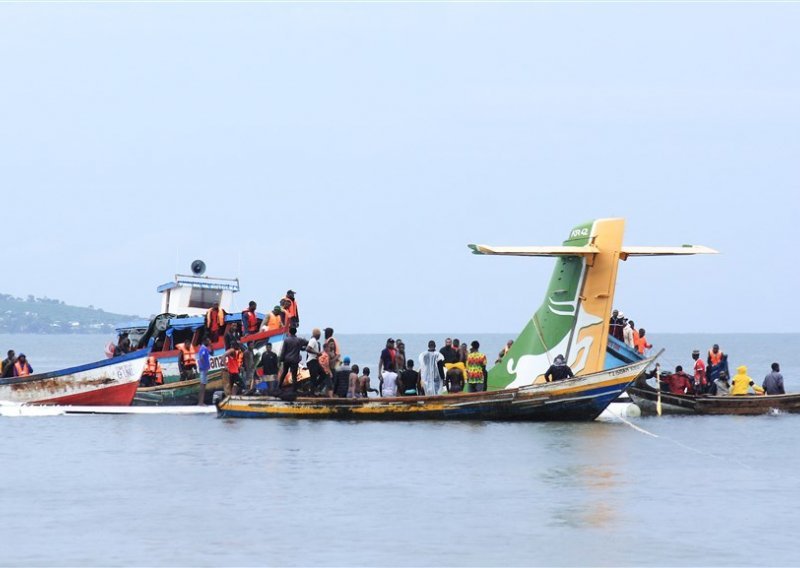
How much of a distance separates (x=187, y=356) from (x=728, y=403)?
561 inches

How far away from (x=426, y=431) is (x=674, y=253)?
6653mm

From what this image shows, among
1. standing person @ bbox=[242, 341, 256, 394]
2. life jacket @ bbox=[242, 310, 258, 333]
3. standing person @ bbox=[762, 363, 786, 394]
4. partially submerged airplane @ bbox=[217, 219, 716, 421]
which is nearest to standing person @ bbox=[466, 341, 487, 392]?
partially submerged airplane @ bbox=[217, 219, 716, 421]

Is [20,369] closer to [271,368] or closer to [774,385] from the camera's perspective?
[271,368]

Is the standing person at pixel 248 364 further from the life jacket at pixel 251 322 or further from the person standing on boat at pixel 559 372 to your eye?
the person standing on boat at pixel 559 372

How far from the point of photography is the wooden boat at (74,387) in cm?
3625

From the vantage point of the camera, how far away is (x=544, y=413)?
102 ft

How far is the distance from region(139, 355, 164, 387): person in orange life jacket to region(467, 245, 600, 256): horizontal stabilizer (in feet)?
39.5

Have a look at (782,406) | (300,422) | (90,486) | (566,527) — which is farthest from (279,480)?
(782,406)

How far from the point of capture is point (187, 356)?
38531 millimetres

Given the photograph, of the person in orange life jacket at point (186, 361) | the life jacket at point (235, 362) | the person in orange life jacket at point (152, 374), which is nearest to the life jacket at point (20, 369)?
the person in orange life jacket at point (152, 374)

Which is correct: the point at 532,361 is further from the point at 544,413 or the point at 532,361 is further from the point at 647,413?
the point at 647,413

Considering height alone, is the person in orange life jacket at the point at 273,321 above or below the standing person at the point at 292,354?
above

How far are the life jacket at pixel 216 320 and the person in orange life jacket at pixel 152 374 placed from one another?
181cm

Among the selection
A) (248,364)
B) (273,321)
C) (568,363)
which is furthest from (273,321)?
(568,363)
